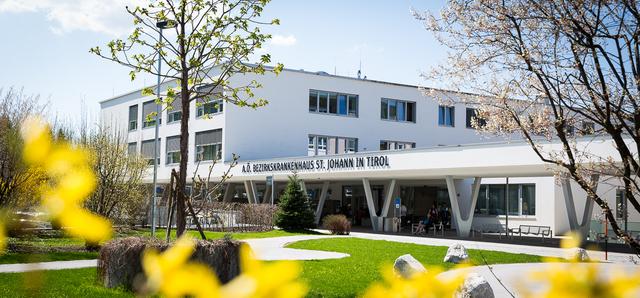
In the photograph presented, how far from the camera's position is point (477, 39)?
8.45 m

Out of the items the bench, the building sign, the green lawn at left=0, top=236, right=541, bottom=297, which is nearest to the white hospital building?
the building sign

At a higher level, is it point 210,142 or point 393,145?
point 393,145

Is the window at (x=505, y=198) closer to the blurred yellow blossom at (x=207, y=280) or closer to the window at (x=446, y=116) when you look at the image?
the window at (x=446, y=116)

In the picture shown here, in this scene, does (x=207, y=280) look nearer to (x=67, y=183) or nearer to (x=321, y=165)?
(x=67, y=183)

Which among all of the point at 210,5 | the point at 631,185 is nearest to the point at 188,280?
the point at 631,185

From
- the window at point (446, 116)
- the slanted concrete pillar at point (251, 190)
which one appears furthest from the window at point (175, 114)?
the window at point (446, 116)

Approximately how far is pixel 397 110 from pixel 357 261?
2988 cm

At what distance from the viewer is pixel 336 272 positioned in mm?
14344

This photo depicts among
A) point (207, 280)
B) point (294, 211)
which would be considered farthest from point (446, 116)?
point (207, 280)

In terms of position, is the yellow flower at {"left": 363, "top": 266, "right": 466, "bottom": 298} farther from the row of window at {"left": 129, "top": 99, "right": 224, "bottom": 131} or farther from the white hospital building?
the row of window at {"left": 129, "top": 99, "right": 224, "bottom": 131}

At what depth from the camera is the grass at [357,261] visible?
1212 centimetres

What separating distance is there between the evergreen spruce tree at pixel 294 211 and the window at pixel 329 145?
9.63m

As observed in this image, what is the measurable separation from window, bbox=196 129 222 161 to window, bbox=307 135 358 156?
5950mm

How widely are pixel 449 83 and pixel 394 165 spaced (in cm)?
1927
